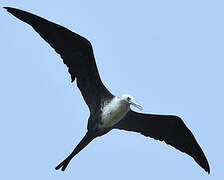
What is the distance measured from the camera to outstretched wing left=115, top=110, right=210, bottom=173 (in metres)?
14.7

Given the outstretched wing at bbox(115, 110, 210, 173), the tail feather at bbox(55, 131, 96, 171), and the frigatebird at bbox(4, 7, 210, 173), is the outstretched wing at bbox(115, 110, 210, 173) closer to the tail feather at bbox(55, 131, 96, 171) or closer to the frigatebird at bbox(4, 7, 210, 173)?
the frigatebird at bbox(4, 7, 210, 173)

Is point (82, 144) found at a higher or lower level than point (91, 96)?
lower

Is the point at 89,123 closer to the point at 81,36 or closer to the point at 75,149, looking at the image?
the point at 75,149

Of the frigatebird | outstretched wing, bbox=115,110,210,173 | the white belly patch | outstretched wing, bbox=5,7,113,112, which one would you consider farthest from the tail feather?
outstretched wing, bbox=115,110,210,173

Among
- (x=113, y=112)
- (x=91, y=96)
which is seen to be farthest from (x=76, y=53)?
(x=113, y=112)

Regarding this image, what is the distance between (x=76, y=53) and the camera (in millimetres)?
14109

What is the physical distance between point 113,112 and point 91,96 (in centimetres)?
56

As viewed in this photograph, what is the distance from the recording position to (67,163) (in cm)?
1416

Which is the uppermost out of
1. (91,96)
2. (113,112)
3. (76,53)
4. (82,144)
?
(76,53)

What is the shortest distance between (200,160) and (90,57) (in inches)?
107

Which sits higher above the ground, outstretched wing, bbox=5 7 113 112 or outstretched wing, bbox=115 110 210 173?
outstretched wing, bbox=5 7 113 112

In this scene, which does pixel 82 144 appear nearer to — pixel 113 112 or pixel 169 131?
pixel 113 112

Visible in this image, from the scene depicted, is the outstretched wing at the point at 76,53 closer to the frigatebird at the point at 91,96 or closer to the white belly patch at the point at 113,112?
the frigatebird at the point at 91,96

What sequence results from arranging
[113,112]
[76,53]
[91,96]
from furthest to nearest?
1. [91,96]
2. [76,53]
3. [113,112]
